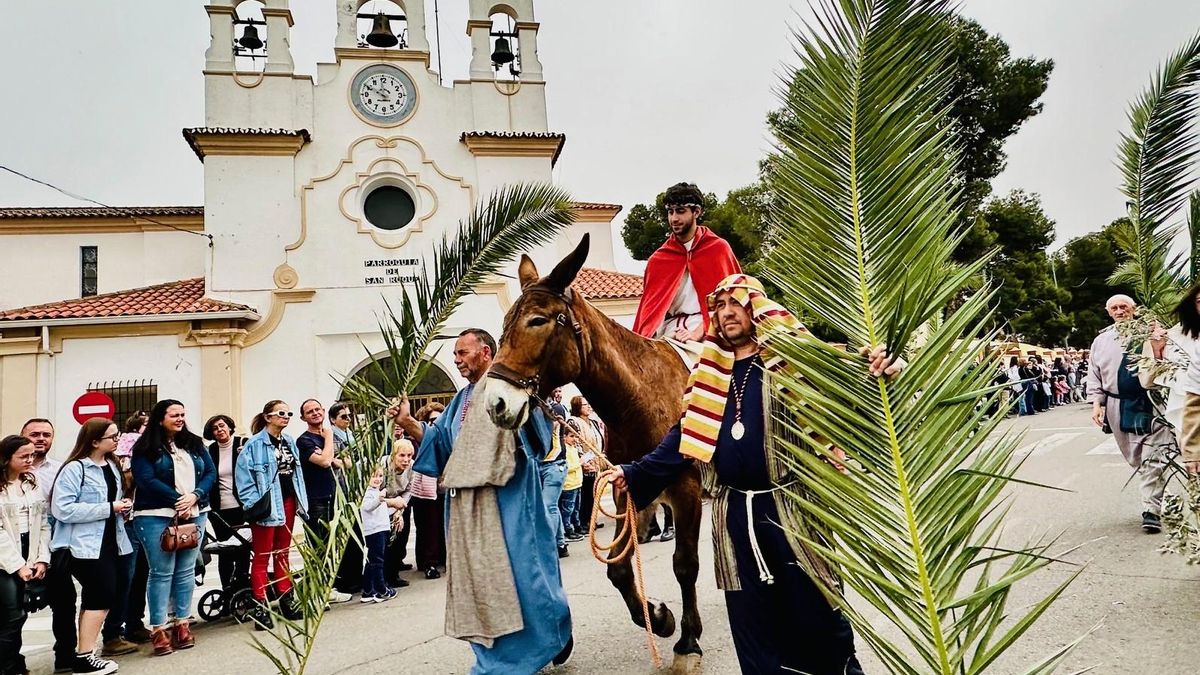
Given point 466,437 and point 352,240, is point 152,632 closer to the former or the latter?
point 466,437

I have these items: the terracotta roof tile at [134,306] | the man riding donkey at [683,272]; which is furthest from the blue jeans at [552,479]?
the terracotta roof tile at [134,306]

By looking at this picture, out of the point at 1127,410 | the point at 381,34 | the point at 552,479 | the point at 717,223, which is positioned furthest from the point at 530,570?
the point at 717,223

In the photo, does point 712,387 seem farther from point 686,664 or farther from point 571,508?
point 571,508

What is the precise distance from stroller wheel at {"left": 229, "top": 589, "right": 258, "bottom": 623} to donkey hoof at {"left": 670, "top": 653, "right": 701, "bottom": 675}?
4.35 metres

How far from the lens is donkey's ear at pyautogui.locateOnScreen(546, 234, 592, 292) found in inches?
145

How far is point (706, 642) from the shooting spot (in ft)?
14.6

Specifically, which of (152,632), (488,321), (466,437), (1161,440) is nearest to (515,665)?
(466,437)

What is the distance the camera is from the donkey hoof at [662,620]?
4.29 metres

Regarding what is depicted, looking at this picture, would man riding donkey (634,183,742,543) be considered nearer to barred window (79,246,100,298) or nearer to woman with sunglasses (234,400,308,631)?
woman with sunglasses (234,400,308,631)

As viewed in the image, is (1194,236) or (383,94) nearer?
(1194,236)

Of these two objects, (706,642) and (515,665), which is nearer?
(515,665)

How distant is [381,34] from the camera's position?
17.0 m

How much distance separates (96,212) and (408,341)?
22565mm

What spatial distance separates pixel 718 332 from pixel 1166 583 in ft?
13.9
